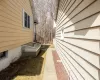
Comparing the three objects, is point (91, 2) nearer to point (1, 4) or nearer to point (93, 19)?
point (93, 19)

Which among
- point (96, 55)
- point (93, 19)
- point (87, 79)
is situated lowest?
point (87, 79)

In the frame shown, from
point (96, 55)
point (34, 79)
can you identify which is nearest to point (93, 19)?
point (96, 55)

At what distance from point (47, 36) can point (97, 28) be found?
23139mm

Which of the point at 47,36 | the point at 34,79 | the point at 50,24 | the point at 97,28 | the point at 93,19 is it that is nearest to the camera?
the point at 97,28

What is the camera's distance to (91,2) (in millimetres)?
2617

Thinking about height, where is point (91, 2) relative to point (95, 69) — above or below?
above

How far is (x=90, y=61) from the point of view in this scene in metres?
2.62

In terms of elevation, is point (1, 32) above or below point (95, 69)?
above

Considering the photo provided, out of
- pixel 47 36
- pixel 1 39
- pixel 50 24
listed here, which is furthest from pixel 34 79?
pixel 50 24

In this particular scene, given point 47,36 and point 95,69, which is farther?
point 47,36

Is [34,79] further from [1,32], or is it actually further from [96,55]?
[96,55]

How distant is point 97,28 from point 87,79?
112 cm

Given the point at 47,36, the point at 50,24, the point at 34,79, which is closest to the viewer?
the point at 34,79

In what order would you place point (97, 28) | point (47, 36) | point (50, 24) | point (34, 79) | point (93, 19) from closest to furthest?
point (97, 28)
point (93, 19)
point (34, 79)
point (47, 36)
point (50, 24)
